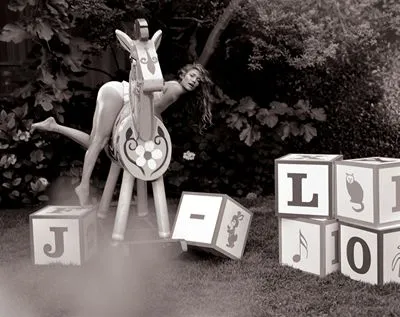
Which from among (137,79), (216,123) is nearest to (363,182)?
(137,79)

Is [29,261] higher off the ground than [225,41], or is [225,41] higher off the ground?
[225,41]

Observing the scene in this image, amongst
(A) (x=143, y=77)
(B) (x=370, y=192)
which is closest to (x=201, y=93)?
(A) (x=143, y=77)

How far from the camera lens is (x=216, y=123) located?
19.0ft

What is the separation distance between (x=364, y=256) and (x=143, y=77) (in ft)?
4.90

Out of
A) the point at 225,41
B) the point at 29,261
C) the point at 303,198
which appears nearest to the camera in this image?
the point at 303,198

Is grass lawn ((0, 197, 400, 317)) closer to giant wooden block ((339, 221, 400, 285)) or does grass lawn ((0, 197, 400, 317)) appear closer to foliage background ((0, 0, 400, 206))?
giant wooden block ((339, 221, 400, 285))

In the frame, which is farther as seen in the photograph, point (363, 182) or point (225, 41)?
point (225, 41)

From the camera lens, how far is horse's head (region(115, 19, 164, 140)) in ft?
11.4

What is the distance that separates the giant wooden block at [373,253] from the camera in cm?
314

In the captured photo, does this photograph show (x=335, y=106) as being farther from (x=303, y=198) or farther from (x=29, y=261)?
(x=29, y=261)

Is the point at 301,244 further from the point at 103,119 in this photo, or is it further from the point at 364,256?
the point at 103,119

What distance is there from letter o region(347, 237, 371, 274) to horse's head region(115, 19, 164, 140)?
1304mm

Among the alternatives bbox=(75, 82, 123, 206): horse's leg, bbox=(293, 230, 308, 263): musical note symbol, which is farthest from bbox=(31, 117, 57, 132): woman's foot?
bbox=(293, 230, 308, 263): musical note symbol

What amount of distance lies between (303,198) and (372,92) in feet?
→ 10.2
